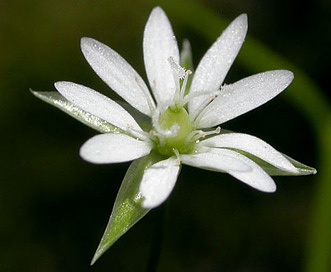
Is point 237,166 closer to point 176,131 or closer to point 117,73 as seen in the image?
point 176,131

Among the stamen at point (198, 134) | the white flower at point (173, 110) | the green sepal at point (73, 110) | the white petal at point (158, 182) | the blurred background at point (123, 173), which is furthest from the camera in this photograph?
the blurred background at point (123, 173)

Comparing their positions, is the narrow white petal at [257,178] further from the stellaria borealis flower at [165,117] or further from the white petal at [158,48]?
the white petal at [158,48]

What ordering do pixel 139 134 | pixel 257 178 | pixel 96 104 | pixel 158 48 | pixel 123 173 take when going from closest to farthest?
pixel 257 178
pixel 96 104
pixel 139 134
pixel 158 48
pixel 123 173

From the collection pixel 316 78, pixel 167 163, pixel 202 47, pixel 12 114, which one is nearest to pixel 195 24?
pixel 202 47

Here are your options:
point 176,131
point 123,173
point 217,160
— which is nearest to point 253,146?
point 217,160

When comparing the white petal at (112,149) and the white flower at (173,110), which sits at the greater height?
the white flower at (173,110)

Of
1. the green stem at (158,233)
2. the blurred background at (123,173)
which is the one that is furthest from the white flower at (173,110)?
the blurred background at (123,173)
